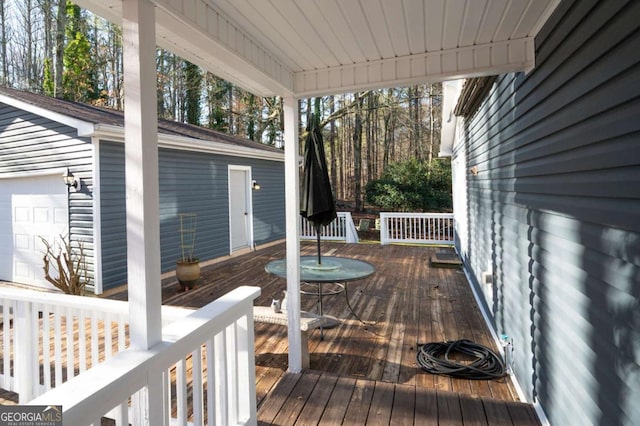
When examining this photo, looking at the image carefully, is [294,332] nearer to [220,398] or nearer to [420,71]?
[220,398]

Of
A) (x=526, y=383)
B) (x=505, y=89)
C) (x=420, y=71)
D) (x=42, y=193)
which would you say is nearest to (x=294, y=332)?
(x=526, y=383)

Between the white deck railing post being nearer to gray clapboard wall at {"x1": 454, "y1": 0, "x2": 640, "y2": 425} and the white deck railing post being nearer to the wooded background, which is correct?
gray clapboard wall at {"x1": 454, "y1": 0, "x2": 640, "y2": 425}

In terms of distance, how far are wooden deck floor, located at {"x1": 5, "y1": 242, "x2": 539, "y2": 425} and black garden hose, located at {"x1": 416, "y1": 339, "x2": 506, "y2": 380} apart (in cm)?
7

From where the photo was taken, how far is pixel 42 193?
6.13 m

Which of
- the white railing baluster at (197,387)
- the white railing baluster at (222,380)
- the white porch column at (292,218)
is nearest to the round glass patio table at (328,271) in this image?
the white porch column at (292,218)

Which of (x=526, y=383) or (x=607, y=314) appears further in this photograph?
(x=526, y=383)

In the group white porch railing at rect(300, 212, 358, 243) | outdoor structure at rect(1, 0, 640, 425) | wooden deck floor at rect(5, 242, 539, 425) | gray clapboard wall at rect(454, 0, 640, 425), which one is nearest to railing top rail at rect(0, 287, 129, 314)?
outdoor structure at rect(1, 0, 640, 425)

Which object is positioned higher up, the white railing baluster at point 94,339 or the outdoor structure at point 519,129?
the outdoor structure at point 519,129

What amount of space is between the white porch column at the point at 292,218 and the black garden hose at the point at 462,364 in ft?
3.67

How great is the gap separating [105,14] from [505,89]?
115 inches

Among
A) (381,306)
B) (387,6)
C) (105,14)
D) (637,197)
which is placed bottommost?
(381,306)

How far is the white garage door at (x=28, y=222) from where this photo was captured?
234 inches

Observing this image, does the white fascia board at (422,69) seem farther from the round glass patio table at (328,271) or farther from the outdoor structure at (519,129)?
the round glass patio table at (328,271)

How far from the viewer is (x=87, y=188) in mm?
5500
